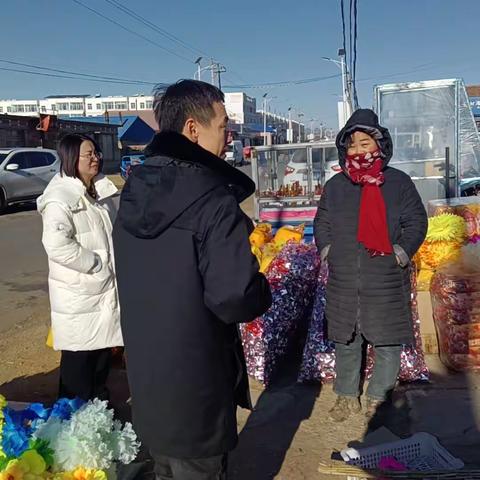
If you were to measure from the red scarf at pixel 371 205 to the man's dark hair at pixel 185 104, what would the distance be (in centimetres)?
146

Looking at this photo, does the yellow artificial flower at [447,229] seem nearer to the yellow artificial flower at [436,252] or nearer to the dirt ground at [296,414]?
the yellow artificial flower at [436,252]

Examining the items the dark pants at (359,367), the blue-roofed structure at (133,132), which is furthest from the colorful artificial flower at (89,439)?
the blue-roofed structure at (133,132)

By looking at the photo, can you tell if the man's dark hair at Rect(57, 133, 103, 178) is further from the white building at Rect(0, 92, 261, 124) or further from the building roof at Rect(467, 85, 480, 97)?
the white building at Rect(0, 92, 261, 124)

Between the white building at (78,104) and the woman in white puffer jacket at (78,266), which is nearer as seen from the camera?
the woman in white puffer jacket at (78,266)

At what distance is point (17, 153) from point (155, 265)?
16.2m

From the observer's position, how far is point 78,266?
297cm

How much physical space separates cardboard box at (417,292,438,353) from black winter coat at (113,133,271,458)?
9.13 ft

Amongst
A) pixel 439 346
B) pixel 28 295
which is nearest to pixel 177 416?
pixel 439 346

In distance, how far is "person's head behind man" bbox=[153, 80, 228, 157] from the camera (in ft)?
5.90

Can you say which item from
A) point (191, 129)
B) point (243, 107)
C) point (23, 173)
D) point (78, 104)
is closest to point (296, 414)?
point (191, 129)

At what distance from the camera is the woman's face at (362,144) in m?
3.16

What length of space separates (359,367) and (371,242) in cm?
87

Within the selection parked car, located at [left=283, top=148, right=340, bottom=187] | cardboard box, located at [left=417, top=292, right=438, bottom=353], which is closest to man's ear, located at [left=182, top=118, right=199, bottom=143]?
cardboard box, located at [left=417, top=292, right=438, bottom=353]

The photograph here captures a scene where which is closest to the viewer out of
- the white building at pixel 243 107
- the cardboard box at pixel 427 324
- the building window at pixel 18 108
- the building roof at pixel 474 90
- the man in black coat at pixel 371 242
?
the man in black coat at pixel 371 242
